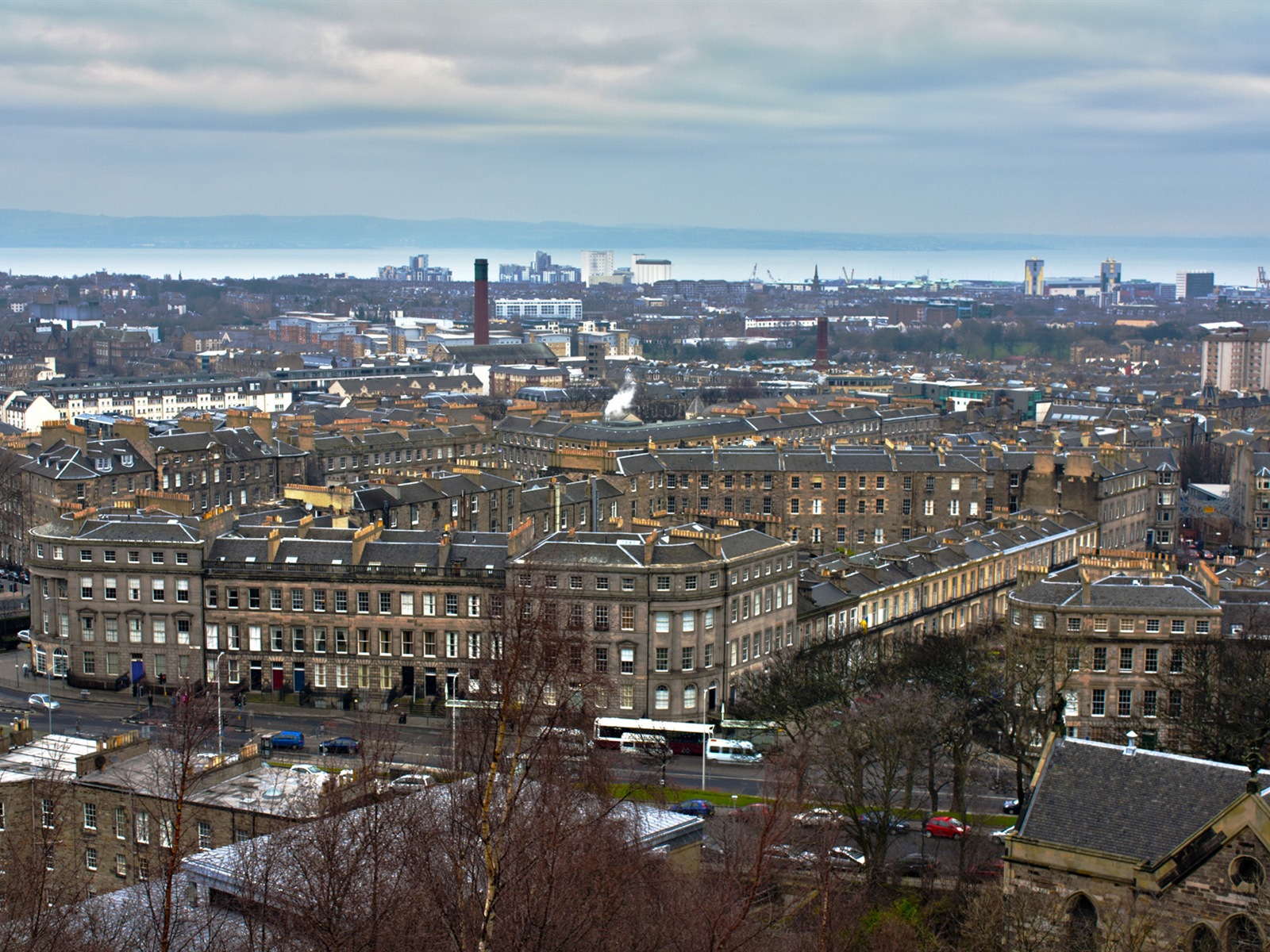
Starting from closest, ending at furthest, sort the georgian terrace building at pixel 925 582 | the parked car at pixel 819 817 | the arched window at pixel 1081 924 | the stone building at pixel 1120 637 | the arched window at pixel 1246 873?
1. the arched window at pixel 1246 873
2. the arched window at pixel 1081 924
3. the parked car at pixel 819 817
4. the stone building at pixel 1120 637
5. the georgian terrace building at pixel 925 582

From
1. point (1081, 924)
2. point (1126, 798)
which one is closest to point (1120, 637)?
point (1126, 798)

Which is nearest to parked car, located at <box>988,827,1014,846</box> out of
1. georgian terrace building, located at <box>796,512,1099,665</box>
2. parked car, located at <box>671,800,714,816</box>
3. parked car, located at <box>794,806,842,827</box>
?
parked car, located at <box>794,806,842,827</box>

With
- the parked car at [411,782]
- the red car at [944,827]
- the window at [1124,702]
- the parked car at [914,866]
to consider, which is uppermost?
the parked car at [411,782]

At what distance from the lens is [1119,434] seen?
366ft

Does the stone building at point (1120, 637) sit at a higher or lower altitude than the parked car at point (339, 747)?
higher

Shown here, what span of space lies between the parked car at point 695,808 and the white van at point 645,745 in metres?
4.57

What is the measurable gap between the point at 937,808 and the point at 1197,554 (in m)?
54.5

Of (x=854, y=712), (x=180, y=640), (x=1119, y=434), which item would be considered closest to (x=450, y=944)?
(x=854, y=712)

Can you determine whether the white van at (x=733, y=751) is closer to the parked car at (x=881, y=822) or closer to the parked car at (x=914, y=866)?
the parked car at (x=881, y=822)

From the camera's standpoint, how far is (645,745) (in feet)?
177

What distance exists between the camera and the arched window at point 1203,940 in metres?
28.3

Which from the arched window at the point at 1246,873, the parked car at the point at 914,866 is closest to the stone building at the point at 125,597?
the parked car at the point at 914,866

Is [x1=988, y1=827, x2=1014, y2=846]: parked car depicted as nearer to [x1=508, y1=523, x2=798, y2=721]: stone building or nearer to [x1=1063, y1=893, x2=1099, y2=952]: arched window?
[x1=1063, y1=893, x2=1099, y2=952]: arched window

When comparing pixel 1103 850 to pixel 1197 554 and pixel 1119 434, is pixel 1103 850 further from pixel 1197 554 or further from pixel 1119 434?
pixel 1119 434
